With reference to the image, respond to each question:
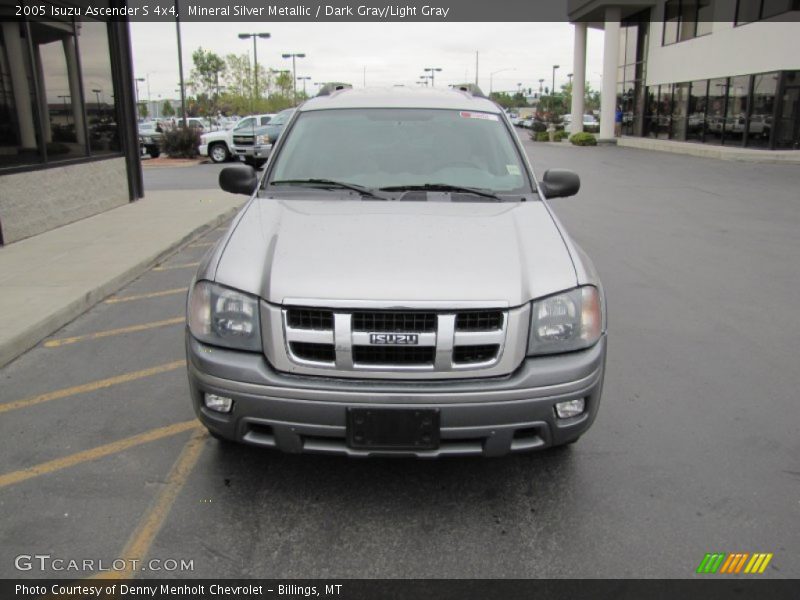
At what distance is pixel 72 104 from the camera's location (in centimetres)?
1146

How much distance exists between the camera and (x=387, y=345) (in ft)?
9.53

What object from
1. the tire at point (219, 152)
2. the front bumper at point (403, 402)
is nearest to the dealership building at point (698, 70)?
the tire at point (219, 152)

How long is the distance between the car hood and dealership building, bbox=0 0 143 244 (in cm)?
687

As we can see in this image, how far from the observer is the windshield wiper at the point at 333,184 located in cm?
411

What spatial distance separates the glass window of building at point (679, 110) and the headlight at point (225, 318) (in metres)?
33.9

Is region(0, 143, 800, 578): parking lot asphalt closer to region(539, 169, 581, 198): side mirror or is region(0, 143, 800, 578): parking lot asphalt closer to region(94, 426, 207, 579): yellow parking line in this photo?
region(94, 426, 207, 579): yellow parking line

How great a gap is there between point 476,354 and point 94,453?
86.8 inches

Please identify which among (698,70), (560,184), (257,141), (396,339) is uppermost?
(698,70)

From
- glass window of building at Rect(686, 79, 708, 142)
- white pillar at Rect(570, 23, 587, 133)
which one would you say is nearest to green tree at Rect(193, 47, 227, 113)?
white pillar at Rect(570, 23, 587, 133)

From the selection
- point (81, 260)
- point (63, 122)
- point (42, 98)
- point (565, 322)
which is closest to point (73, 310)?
point (81, 260)

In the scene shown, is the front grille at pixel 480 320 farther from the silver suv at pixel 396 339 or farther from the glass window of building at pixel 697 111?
the glass window of building at pixel 697 111

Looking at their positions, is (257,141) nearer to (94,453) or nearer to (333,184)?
(333,184)

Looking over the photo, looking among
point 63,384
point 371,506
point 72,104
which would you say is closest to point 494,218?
point 371,506
